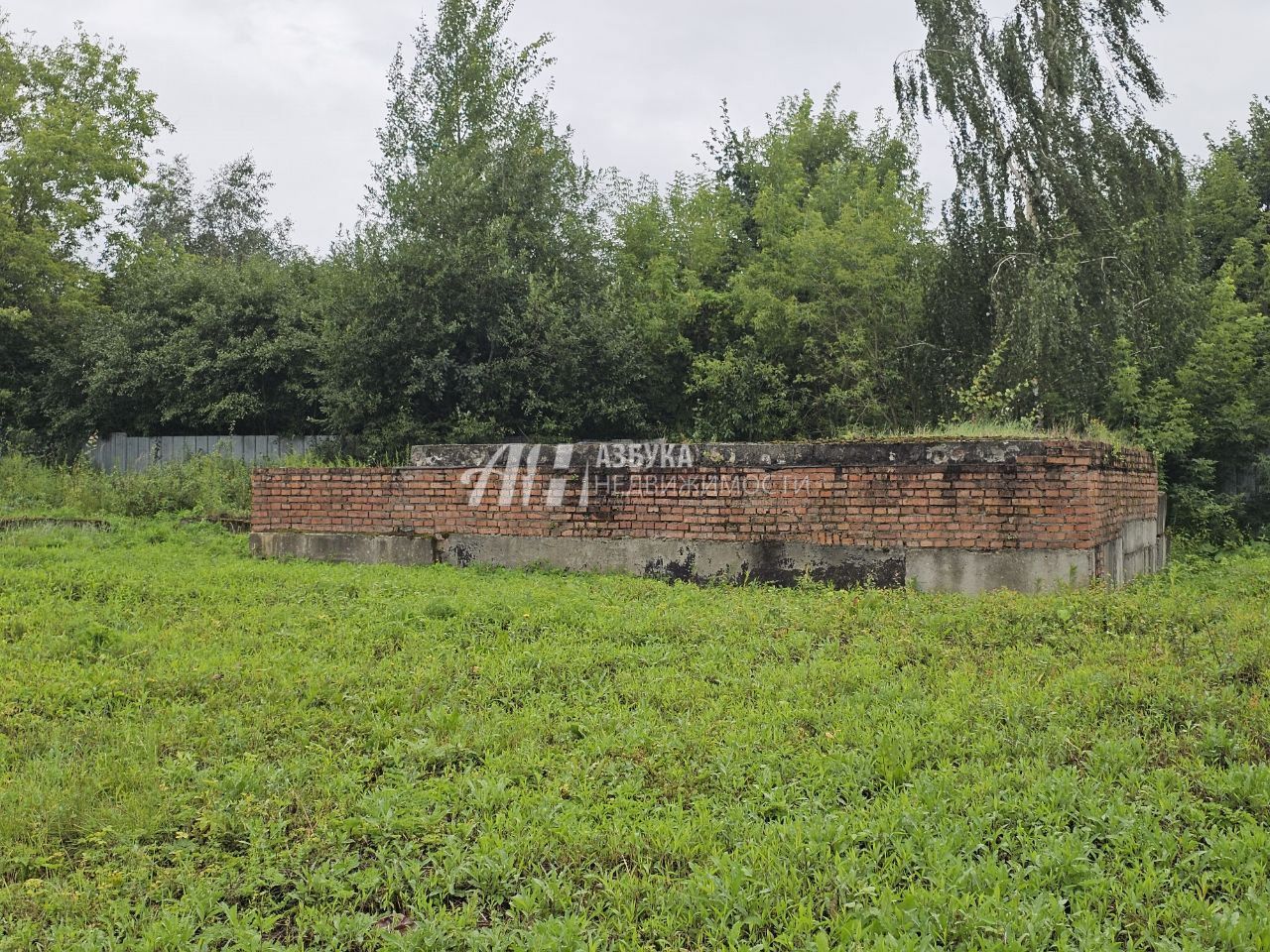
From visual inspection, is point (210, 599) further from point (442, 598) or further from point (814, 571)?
point (814, 571)

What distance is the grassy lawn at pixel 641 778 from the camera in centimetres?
261

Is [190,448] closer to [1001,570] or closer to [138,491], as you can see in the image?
[138,491]

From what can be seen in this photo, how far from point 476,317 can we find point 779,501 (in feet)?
25.6

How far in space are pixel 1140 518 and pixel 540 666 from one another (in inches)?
277

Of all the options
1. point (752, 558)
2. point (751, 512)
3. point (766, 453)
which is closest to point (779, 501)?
point (751, 512)

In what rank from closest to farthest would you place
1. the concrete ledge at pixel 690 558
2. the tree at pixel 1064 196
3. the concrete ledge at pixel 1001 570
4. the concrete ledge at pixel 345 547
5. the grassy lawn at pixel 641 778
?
1. the grassy lawn at pixel 641 778
2. the concrete ledge at pixel 1001 570
3. the concrete ledge at pixel 690 558
4. the concrete ledge at pixel 345 547
5. the tree at pixel 1064 196

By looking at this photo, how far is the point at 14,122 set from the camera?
63.0 feet

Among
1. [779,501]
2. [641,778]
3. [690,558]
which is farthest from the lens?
[690,558]

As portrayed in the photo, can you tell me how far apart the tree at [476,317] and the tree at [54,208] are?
6629 millimetres

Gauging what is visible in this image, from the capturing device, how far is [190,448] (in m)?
15.9

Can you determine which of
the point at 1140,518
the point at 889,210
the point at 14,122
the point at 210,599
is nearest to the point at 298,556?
the point at 210,599

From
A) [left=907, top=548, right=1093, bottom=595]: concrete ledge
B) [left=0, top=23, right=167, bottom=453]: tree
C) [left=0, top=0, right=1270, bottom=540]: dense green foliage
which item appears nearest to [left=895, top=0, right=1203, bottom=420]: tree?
[left=0, top=0, right=1270, bottom=540]: dense green foliage

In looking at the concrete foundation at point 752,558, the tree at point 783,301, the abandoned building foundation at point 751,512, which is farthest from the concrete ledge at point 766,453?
the tree at point 783,301

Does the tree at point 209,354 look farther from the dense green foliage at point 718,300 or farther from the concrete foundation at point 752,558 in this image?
the concrete foundation at point 752,558
